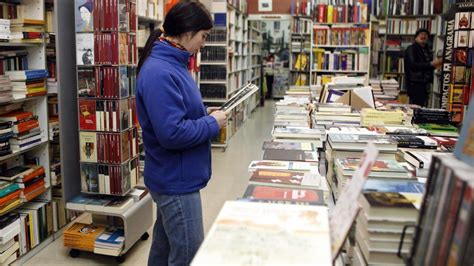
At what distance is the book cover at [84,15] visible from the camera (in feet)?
10.0

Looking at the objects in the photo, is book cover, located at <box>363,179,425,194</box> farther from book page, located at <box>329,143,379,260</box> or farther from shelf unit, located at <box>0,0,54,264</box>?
shelf unit, located at <box>0,0,54,264</box>

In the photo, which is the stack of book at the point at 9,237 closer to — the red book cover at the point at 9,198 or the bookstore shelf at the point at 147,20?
the red book cover at the point at 9,198

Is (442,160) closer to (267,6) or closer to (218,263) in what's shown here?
(218,263)

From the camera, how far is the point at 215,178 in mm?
5418

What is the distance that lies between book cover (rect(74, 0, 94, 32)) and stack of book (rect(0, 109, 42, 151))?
712mm

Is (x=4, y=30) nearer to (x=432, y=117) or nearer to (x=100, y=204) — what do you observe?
(x=100, y=204)

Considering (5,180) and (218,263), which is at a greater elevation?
(218,263)

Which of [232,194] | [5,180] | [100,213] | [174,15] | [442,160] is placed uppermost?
[174,15]

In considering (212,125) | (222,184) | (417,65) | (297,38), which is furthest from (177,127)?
(297,38)

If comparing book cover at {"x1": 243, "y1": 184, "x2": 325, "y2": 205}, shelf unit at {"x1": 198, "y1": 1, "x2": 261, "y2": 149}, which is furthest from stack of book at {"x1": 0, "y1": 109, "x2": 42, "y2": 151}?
shelf unit at {"x1": 198, "y1": 1, "x2": 261, "y2": 149}

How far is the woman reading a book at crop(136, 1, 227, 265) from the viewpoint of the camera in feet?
5.81

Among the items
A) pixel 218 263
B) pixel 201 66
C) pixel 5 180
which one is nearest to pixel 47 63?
pixel 5 180

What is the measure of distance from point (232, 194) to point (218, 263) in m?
3.88

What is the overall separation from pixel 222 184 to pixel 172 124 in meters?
3.47
